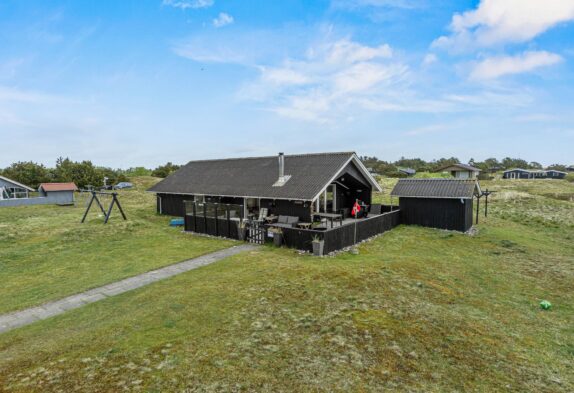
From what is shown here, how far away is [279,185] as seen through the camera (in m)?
19.0

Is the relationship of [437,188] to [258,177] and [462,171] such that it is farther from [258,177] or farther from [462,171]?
[462,171]

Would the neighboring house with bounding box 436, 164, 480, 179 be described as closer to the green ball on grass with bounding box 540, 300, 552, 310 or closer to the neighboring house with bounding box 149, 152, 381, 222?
the neighboring house with bounding box 149, 152, 381, 222

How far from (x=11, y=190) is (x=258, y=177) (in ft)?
111

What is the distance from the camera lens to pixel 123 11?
725 inches

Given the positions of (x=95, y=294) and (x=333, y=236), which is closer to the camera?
(x=95, y=294)

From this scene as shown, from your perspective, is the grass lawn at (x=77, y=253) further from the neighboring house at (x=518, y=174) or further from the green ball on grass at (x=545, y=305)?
the neighboring house at (x=518, y=174)

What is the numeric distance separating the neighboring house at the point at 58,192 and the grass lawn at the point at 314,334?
3543cm

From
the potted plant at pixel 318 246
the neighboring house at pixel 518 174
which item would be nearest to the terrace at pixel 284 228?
the potted plant at pixel 318 246

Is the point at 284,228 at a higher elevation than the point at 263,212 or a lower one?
lower

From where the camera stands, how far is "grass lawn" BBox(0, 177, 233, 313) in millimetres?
9922

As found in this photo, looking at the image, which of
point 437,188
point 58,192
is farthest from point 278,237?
point 58,192

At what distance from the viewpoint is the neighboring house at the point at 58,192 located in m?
36.5

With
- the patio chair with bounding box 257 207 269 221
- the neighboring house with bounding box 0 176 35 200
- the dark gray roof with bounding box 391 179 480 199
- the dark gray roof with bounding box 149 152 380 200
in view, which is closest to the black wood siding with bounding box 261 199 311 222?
the patio chair with bounding box 257 207 269 221

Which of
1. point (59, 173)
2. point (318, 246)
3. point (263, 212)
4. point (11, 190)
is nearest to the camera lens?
point (318, 246)
